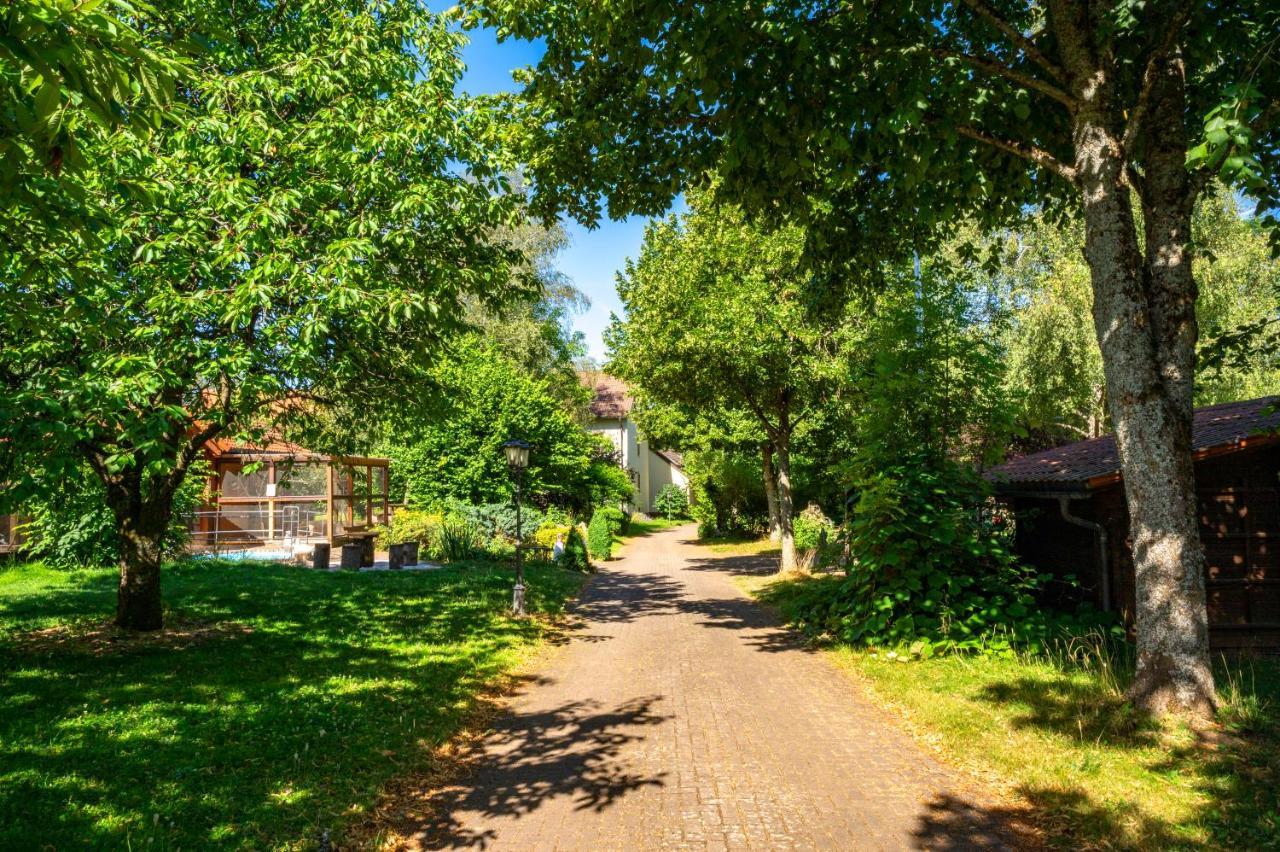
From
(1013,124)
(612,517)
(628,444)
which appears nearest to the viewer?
(1013,124)

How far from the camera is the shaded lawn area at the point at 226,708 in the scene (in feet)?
15.0

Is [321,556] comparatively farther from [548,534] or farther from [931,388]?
[931,388]

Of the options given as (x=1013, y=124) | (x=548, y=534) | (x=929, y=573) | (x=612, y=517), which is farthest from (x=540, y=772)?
(x=612, y=517)

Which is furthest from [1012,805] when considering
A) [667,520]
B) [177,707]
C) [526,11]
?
[667,520]

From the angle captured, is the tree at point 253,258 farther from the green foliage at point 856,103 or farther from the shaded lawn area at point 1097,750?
the shaded lawn area at point 1097,750

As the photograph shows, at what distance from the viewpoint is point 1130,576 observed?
389 inches

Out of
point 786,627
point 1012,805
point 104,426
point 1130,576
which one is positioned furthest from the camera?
point 786,627

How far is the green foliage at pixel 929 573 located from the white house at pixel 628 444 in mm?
31652

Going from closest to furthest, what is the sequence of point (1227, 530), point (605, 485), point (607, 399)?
point (1227, 530), point (605, 485), point (607, 399)

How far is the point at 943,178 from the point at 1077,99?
7.07ft

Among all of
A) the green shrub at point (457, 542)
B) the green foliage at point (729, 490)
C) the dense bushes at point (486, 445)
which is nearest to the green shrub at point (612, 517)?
the dense bushes at point (486, 445)

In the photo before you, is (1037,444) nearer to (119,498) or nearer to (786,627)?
(786,627)

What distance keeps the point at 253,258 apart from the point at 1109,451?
13105 mm

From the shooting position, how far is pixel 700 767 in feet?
18.8
